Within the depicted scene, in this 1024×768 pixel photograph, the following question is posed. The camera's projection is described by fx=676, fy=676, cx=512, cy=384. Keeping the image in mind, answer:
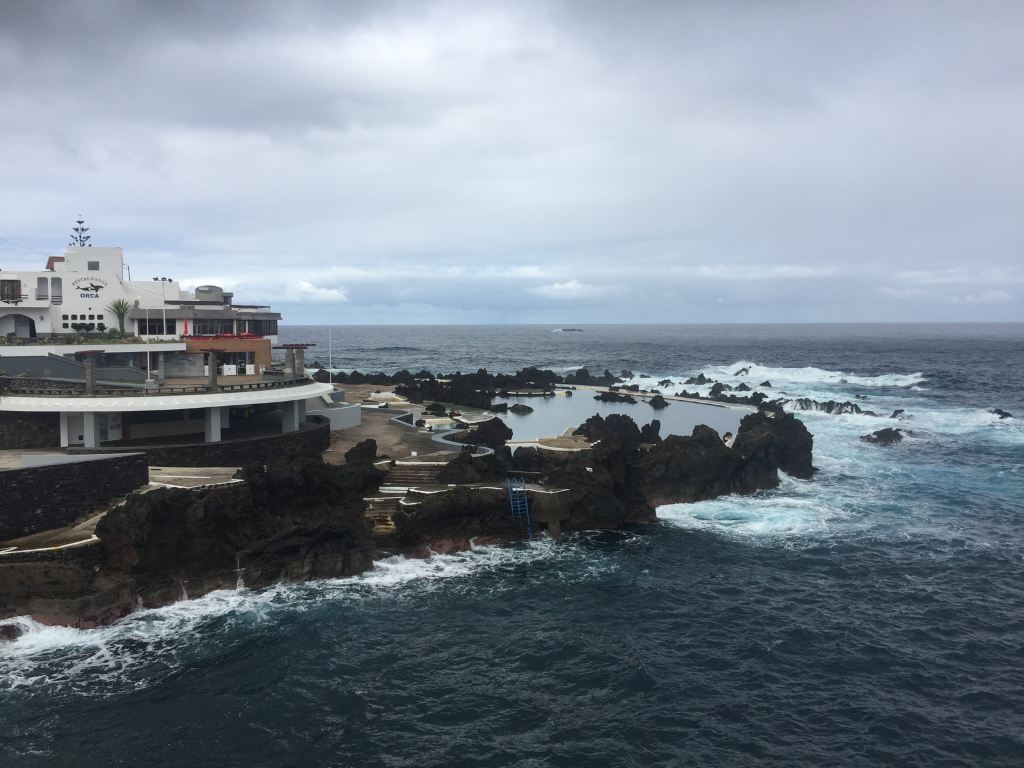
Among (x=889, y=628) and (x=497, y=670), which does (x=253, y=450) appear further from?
(x=889, y=628)

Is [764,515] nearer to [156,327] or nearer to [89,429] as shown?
[89,429]

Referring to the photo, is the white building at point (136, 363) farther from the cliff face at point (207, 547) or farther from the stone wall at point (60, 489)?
the cliff face at point (207, 547)

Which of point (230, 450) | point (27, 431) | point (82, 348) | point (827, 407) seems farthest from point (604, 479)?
point (827, 407)

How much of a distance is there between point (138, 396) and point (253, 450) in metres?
5.58

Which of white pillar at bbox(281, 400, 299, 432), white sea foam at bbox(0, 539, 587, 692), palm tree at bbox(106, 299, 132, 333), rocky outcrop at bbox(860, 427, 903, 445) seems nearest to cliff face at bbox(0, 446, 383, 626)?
white sea foam at bbox(0, 539, 587, 692)

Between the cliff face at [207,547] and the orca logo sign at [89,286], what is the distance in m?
27.0

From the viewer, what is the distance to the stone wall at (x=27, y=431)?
30.4m

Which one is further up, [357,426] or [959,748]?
[357,426]

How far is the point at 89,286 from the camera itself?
46031mm

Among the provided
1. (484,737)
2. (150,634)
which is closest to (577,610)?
(484,737)

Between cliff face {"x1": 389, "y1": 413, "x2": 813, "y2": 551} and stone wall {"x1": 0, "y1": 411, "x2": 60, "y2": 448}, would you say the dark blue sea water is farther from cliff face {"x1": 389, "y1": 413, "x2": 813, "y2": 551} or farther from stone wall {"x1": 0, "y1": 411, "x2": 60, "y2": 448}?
stone wall {"x1": 0, "y1": 411, "x2": 60, "y2": 448}

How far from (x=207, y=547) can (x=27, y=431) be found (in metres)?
11.8

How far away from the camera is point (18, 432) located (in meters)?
30.5

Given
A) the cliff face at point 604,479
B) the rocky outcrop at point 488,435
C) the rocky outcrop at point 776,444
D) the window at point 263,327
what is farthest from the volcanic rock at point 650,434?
the window at point 263,327
